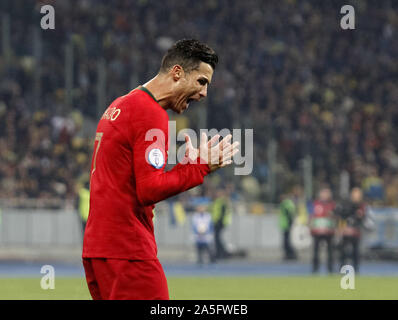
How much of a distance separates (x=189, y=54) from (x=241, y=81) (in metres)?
26.5

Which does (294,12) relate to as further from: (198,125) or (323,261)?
(323,261)

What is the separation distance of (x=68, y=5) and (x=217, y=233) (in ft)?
30.8

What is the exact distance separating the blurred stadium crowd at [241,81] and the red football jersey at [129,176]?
2034 cm

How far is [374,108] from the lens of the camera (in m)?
31.9

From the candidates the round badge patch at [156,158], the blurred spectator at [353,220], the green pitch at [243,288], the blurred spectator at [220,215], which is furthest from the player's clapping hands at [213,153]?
the blurred spectator at [220,215]

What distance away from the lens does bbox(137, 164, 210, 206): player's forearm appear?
4859 millimetres

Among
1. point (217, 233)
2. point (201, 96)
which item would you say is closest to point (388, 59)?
point (217, 233)

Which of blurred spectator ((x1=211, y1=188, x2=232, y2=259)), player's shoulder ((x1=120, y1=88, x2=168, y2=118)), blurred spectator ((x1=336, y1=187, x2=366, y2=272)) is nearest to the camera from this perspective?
player's shoulder ((x1=120, y1=88, x2=168, y2=118))

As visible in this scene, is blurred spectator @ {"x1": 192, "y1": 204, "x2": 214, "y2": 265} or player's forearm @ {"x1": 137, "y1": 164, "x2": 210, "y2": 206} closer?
player's forearm @ {"x1": 137, "y1": 164, "x2": 210, "y2": 206}

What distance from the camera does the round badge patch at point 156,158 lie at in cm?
488

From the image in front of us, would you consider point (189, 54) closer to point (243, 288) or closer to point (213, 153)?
point (213, 153)

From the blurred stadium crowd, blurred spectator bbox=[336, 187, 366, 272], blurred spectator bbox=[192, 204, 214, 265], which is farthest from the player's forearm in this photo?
the blurred stadium crowd

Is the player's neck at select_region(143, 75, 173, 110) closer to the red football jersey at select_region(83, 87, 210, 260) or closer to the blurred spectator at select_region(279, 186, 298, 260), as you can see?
the red football jersey at select_region(83, 87, 210, 260)

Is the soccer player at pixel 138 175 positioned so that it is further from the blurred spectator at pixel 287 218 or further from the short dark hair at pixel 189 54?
the blurred spectator at pixel 287 218
